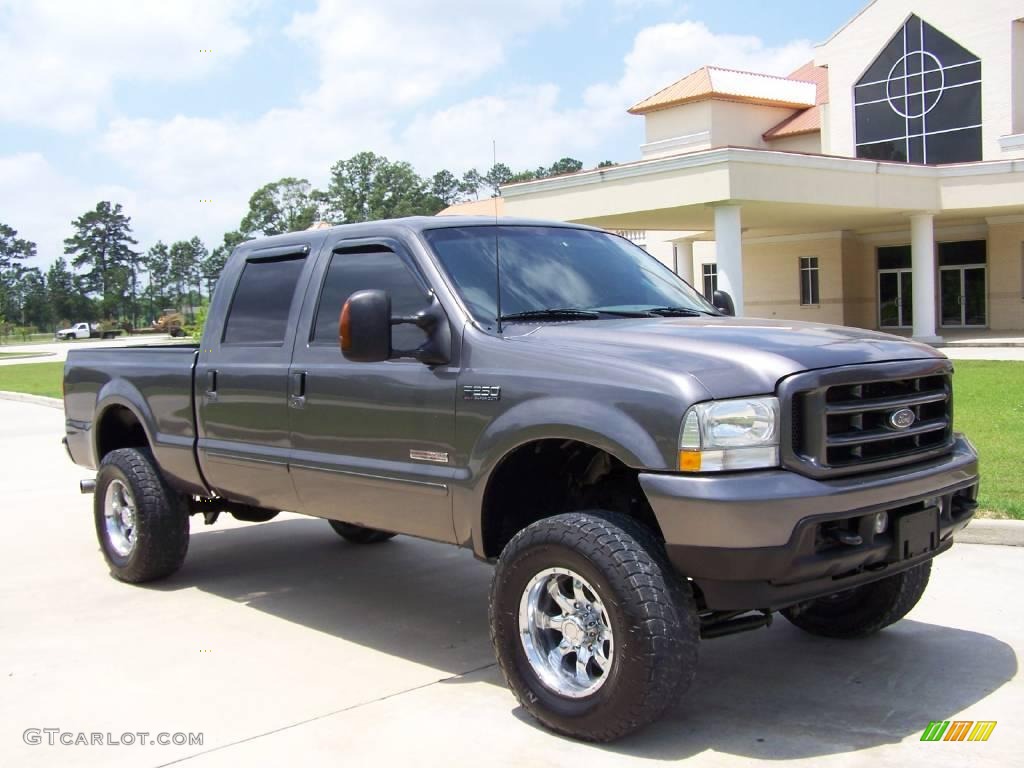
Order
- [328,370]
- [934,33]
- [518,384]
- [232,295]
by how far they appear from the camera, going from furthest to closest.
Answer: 1. [934,33]
2. [232,295]
3. [328,370]
4. [518,384]

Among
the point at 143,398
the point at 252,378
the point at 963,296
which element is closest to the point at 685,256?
the point at 963,296

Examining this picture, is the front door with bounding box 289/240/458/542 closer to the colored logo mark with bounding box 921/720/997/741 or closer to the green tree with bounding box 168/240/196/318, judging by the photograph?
the colored logo mark with bounding box 921/720/997/741

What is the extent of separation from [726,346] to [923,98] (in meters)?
33.8

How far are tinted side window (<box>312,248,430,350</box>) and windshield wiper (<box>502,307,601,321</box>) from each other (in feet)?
1.46

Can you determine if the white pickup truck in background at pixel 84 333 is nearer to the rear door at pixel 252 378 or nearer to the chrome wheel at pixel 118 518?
the chrome wheel at pixel 118 518

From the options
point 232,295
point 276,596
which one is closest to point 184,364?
point 232,295

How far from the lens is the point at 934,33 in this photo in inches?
1319

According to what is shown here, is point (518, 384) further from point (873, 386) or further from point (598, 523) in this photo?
point (873, 386)

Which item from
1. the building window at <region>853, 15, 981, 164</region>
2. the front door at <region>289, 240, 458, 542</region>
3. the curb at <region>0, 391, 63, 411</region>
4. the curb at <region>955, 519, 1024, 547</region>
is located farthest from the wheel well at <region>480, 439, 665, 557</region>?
the building window at <region>853, 15, 981, 164</region>

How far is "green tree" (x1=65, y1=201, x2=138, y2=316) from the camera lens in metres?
112

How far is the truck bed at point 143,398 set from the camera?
21.1 ft

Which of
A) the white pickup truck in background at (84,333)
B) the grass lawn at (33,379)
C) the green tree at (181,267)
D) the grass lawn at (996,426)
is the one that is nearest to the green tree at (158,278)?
the green tree at (181,267)

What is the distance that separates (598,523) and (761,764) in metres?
1.06

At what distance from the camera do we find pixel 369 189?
211ft
